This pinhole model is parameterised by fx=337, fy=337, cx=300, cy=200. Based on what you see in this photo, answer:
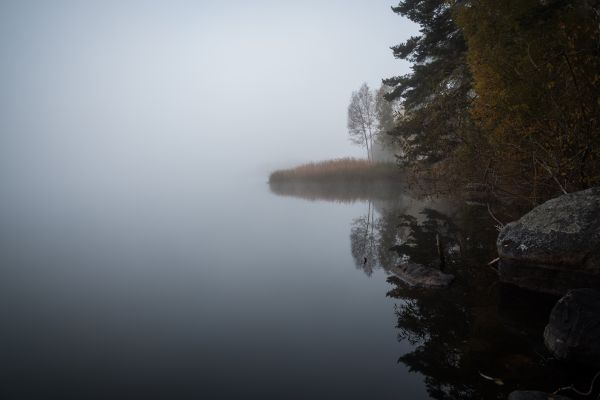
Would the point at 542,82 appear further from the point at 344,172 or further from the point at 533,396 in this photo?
the point at 344,172

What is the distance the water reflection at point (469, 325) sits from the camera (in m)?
5.43

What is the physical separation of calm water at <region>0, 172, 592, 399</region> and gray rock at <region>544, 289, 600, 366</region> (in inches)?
15.3

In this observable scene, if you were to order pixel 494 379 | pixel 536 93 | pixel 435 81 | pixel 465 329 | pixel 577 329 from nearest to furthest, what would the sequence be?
pixel 494 379 < pixel 577 329 < pixel 465 329 < pixel 536 93 < pixel 435 81

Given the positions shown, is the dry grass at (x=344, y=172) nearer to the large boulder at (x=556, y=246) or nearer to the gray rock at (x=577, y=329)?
the large boulder at (x=556, y=246)

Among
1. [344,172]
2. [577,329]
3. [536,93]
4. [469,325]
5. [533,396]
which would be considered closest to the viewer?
[533,396]

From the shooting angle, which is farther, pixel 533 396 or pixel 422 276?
pixel 422 276

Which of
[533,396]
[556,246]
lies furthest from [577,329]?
[556,246]

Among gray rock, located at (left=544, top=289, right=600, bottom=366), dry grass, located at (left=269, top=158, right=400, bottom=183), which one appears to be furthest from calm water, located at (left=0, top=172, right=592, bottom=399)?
dry grass, located at (left=269, top=158, right=400, bottom=183)

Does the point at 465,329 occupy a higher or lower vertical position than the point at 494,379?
higher

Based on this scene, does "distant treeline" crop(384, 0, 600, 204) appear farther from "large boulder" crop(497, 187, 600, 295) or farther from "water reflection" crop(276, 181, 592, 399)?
"water reflection" crop(276, 181, 592, 399)

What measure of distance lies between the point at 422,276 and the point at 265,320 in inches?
188

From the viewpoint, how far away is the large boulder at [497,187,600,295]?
7.28m

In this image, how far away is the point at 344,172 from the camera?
41.2 m

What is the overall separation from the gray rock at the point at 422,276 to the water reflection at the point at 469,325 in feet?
0.75
